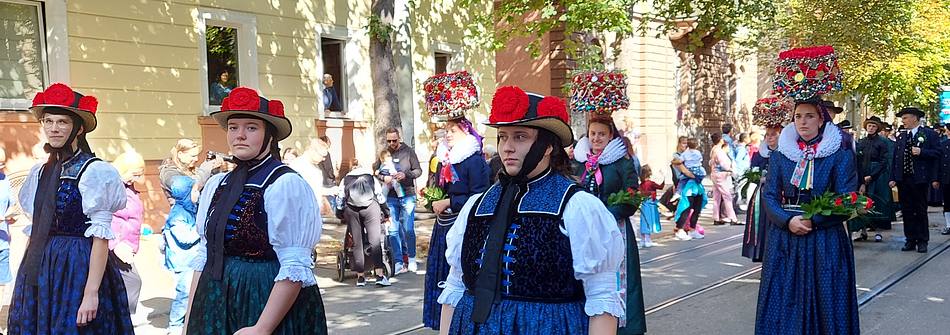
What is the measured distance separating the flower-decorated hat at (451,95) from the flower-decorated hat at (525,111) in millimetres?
4068

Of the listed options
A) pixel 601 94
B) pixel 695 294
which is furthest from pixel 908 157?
pixel 601 94

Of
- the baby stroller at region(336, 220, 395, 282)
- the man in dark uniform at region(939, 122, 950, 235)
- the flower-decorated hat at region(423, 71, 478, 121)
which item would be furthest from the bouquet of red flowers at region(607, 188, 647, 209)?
the man in dark uniform at region(939, 122, 950, 235)

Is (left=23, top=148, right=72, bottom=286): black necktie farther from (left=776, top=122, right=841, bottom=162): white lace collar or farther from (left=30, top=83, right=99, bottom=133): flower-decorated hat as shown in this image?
(left=776, top=122, right=841, bottom=162): white lace collar

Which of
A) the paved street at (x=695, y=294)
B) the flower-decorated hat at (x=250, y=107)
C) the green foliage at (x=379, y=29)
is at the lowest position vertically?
the paved street at (x=695, y=294)

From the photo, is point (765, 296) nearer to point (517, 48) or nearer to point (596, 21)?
point (596, 21)

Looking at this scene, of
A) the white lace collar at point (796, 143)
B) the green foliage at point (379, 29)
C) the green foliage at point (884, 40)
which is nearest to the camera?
the white lace collar at point (796, 143)

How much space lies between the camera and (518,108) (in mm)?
3273

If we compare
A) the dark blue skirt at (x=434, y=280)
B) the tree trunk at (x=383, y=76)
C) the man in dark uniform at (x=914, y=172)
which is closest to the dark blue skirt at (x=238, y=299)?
the dark blue skirt at (x=434, y=280)

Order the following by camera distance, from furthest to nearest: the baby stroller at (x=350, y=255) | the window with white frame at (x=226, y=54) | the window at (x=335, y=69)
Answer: the window at (x=335, y=69) < the window with white frame at (x=226, y=54) < the baby stroller at (x=350, y=255)

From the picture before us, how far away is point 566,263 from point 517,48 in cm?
2296

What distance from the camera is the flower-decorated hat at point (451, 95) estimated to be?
7.57 m

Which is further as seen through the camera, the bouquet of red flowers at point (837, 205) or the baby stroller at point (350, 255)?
the baby stroller at point (350, 255)

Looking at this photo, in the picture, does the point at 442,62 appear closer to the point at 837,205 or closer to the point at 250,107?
the point at 837,205

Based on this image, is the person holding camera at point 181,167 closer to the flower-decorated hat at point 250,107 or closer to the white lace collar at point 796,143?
the flower-decorated hat at point 250,107
